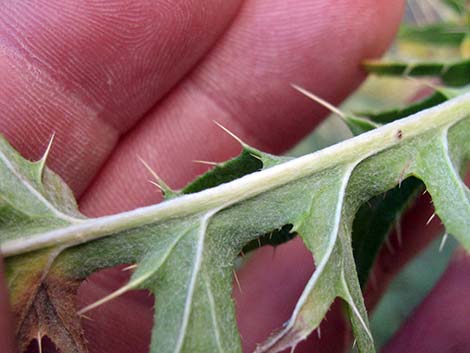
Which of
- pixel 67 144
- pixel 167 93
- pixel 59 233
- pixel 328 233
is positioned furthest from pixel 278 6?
pixel 59 233

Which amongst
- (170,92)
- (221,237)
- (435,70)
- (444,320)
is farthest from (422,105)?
(170,92)

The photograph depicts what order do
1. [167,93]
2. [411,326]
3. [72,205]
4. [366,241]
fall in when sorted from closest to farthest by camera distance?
[72,205] → [366,241] → [411,326] → [167,93]

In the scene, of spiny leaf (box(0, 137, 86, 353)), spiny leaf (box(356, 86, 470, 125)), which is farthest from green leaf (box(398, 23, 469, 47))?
spiny leaf (box(0, 137, 86, 353))

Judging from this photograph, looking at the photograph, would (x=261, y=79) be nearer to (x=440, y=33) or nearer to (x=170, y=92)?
(x=170, y=92)

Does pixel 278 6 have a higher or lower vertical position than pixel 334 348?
higher

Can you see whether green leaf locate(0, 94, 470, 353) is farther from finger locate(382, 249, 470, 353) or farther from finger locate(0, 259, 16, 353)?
finger locate(382, 249, 470, 353)

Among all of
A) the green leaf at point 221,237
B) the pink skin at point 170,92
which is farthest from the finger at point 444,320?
the green leaf at point 221,237

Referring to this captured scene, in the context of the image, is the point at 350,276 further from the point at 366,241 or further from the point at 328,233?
the point at 366,241

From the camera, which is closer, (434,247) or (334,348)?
(334,348)
